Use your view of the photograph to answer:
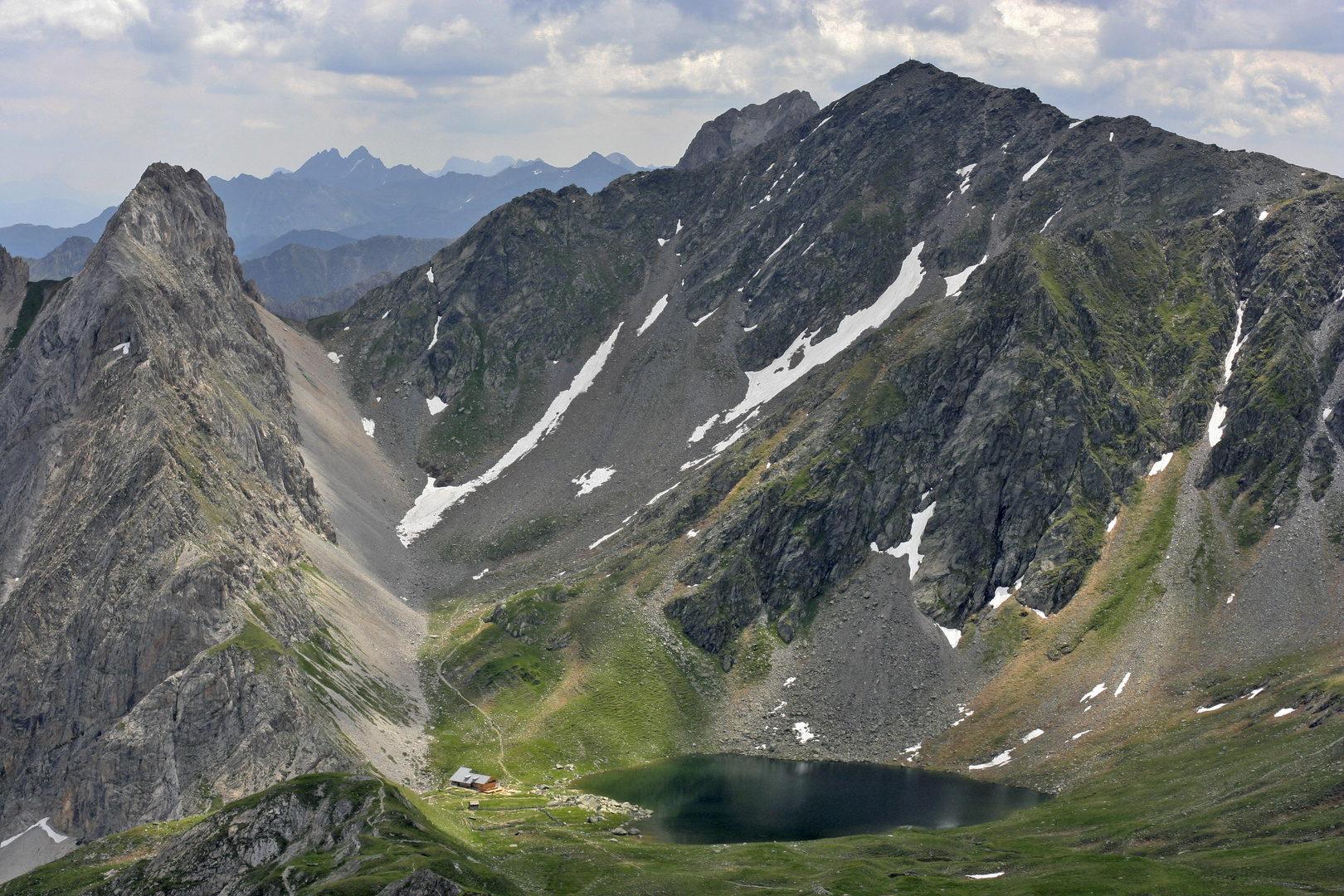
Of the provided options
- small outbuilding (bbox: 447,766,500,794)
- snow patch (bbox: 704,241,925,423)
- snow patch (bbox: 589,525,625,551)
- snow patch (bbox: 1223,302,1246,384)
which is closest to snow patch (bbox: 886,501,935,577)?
snow patch (bbox: 589,525,625,551)

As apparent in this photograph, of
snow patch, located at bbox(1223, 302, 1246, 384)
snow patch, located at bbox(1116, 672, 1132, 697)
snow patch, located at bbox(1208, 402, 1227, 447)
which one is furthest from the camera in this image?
snow patch, located at bbox(1223, 302, 1246, 384)

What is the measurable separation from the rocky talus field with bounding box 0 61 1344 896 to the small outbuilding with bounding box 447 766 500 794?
2648 mm

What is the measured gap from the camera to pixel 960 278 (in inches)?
7613

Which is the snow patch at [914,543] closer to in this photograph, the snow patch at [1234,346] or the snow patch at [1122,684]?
the snow patch at [1122,684]

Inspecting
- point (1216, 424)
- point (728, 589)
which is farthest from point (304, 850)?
point (1216, 424)

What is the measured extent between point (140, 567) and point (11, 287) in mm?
83733

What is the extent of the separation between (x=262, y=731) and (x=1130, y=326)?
133946 millimetres

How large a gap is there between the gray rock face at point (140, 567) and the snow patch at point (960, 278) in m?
124

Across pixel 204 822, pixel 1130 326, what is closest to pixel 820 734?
pixel 204 822

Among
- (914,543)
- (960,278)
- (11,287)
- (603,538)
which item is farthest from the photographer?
(960,278)

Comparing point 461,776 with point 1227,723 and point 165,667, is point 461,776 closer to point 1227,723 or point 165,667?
point 165,667

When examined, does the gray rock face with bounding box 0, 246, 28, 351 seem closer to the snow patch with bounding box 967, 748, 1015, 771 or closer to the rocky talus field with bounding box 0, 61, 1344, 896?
the rocky talus field with bounding box 0, 61, 1344, 896

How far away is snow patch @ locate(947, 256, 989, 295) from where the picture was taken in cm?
19112

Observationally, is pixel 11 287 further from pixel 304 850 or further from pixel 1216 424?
pixel 1216 424
